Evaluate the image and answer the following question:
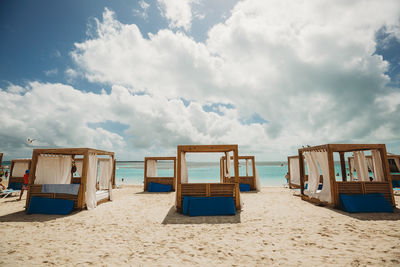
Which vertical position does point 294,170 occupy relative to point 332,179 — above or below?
above

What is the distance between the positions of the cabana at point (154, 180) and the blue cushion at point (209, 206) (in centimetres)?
682

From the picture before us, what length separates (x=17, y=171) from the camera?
52.6 feet

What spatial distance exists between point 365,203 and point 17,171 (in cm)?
2359

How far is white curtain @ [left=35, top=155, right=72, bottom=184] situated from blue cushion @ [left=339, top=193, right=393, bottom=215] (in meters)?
13.7

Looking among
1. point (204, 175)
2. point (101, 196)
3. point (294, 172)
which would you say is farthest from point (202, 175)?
point (101, 196)

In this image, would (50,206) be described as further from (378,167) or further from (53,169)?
(378,167)

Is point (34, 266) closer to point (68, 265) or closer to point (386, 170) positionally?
point (68, 265)

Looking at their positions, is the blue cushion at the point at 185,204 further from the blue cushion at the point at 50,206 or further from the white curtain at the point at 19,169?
the white curtain at the point at 19,169

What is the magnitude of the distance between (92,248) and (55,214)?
4.64m

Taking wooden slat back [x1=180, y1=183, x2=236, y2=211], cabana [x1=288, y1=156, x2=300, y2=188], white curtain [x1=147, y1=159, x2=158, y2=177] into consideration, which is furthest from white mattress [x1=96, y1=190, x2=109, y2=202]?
cabana [x1=288, y1=156, x2=300, y2=188]

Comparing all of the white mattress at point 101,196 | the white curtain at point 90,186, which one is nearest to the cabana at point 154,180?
the white mattress at point 101,196

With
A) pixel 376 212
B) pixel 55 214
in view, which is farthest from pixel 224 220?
pixel 55 214

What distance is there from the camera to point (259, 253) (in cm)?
432

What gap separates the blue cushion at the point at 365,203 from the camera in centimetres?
769
